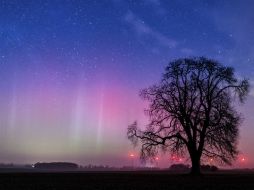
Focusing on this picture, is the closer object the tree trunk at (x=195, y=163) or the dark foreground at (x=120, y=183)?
the dark foreground at (x=120, y=183)

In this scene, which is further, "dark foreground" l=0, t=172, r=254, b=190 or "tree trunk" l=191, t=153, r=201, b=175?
"tree trunk" l=191, t=153, r=201, b=175

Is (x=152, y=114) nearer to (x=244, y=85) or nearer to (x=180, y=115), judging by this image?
(x=180, y=115)

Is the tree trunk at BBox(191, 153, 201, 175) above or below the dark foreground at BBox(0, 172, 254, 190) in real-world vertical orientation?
above

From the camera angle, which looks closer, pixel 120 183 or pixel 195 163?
pixel 120 183

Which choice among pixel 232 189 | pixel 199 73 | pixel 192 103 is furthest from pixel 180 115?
pixel 232 189

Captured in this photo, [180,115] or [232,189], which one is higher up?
[180,115]

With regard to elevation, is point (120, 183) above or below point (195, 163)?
below

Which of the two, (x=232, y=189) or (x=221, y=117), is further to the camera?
(x=221, y=117)

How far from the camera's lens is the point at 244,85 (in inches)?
2215

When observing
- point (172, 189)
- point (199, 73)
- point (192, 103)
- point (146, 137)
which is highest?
point (199, 73)

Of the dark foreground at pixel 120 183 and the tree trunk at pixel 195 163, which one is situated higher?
the tree trunk at pixel 195 163

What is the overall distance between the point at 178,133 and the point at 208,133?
3586mm

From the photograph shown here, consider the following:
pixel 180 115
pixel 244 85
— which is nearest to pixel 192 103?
pixel 180 115

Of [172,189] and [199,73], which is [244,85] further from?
[172,189]
